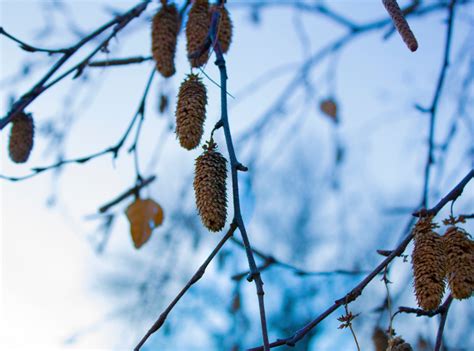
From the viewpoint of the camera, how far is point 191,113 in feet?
2.51

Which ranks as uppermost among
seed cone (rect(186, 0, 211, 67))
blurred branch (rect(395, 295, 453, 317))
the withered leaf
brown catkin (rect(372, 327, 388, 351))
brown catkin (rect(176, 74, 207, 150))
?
seed cone (rect(186, 0, 211, 67))

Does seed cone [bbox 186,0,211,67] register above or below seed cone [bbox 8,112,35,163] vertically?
above

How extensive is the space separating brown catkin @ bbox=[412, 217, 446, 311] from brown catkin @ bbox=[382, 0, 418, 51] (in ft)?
0.77

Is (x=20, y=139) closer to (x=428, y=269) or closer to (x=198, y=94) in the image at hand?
(x=198, y=94)

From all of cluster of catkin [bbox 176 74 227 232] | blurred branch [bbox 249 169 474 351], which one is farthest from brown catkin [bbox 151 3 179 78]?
blurred branch [bbox 249 169 474 351]

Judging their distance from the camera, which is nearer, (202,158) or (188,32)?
(202,158)

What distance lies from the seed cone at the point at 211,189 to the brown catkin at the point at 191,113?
3 centimetres

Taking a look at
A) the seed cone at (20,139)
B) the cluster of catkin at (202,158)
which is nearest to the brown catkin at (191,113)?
the cluster of catkin at (202,158)

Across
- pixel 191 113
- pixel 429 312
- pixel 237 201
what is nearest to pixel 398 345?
pixel 429 312

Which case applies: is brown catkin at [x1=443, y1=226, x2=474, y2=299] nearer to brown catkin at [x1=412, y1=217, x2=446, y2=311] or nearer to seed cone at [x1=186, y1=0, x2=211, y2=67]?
brown catkin at [x1=412, y1=217, x2=446, y2=311]

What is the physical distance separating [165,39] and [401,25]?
1.51 ft

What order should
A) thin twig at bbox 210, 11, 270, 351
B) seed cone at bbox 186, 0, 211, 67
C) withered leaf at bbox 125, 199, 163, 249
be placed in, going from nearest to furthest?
thin twig at bbox 210, 11, 270, 351 → seed cone at bbox 186, 0, 211, 67 → withered leaf at bbox 125, 199, 163, 249

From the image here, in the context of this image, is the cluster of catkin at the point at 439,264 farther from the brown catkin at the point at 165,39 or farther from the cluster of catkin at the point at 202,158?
the brown catkin at the point at 165,39

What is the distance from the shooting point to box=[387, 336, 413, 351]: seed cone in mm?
722
